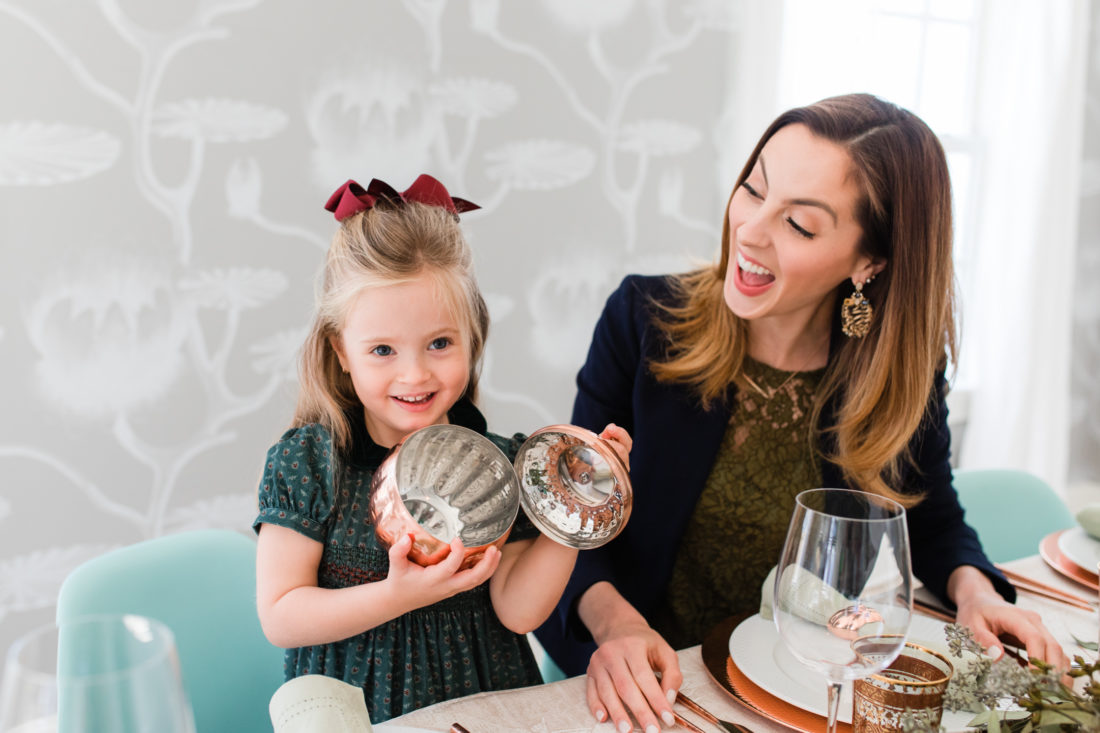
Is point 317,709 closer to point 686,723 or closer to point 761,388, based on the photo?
point 686,723

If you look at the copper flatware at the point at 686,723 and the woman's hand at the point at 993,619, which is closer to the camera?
the copper flatware at the point at 686,723

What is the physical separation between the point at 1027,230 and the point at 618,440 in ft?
9.93

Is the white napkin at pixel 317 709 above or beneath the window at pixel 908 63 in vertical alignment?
beneath

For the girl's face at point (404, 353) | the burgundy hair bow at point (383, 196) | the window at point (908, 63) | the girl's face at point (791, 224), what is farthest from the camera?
the window at point (908, 63)

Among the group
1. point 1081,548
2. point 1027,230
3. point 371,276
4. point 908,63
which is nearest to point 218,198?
point 371,276

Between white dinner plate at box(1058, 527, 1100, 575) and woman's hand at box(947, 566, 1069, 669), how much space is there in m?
0.19

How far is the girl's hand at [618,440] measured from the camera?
882mm

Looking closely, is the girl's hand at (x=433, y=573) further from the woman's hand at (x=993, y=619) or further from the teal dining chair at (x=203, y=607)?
the woman's hand at (x=993, y=619)

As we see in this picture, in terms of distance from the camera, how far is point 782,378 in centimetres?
146

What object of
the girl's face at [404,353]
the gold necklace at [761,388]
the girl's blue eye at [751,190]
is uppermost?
the girl's blue eye at [751,190]

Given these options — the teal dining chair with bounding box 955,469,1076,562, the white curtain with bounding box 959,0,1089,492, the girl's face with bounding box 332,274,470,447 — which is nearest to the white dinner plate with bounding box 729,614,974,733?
the girl's face with bounding box 332,274,470,447

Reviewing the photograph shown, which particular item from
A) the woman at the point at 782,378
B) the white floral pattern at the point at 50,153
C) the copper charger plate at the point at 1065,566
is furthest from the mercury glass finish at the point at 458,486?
the white floral pattern at the point at 50,153

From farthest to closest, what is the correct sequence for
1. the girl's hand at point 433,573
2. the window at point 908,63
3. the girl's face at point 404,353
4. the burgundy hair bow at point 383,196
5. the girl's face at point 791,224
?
the window at point 908,63
the girl's face at point 791,224
the burgundy hair bow at point 383,196
the girl's face at point 404,353
the girl's hand at point 433,573

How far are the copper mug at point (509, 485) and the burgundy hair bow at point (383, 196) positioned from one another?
0.35m
